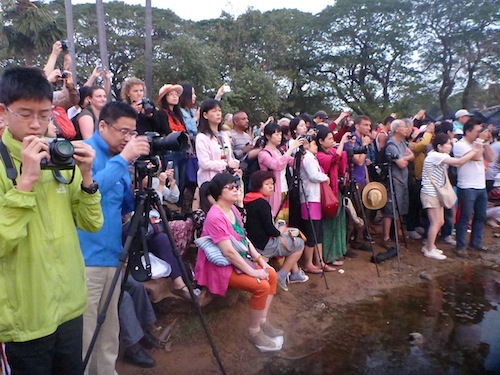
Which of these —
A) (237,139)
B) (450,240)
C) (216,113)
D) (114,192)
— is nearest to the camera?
(114,192)

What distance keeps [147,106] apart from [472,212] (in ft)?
16.6

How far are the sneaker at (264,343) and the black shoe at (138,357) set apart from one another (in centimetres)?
90

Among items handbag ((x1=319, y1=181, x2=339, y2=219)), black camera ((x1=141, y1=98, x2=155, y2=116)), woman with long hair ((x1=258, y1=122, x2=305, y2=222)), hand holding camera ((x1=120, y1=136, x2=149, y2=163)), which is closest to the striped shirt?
handbag ((x1=319, y1=181, x2=339, y2=219))

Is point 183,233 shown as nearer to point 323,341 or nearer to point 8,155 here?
point 323,341

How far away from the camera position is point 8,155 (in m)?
1.56

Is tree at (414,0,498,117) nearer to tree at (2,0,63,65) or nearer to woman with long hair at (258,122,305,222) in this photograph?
tree at (2,0,63,65)

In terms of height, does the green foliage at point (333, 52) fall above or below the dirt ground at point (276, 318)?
above

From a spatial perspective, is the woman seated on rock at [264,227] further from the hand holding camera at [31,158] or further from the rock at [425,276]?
the hand holding camera at [31,158]

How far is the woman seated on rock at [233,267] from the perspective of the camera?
3221 mm

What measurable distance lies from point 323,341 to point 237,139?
2983 mm

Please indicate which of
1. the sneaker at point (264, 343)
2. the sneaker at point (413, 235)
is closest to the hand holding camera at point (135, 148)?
the sneaker at point (264, 343)

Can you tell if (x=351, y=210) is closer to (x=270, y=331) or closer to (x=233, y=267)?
(x=270, y=331)

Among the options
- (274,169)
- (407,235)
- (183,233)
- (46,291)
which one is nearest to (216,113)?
(274,169)

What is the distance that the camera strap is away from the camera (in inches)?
60.3
